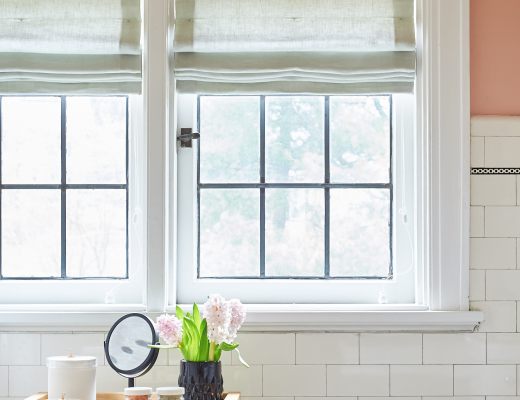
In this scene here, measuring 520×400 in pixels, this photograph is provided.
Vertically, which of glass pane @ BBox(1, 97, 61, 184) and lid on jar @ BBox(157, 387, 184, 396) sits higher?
glass pane @ BBox(1, 97, 61, 184)

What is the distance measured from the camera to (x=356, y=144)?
10.9ft

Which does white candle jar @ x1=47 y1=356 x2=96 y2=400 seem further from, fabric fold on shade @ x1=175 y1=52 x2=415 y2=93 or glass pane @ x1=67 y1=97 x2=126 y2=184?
fabric fold on shade @ x1=175 y1=52 x2=415 y2=93

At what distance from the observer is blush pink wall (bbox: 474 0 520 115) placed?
320cm

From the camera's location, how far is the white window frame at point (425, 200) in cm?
312

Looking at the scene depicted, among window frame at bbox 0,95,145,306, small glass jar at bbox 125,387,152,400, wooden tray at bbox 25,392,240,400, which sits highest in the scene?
window frame at bbox 0,95,145,306

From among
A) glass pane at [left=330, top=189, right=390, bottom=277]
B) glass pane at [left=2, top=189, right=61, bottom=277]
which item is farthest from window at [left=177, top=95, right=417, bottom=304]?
glass pane at [left=2, top=189, right=61, bottom=277]

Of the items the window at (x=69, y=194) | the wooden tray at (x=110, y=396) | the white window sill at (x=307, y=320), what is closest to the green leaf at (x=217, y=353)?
the wooden tray at (x=110, y=396)

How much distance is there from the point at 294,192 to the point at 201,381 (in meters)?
0.82

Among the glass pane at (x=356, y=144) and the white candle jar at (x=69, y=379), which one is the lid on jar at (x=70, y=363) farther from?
the glass pane at (x=356, y=144)

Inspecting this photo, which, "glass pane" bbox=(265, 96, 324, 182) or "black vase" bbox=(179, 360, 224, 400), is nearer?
"black vase" bbox=(179, 360, 224, 400)

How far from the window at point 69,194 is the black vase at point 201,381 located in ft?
2.03

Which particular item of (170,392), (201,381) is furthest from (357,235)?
(170,392)

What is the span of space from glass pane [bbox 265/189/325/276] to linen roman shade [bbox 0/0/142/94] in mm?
636

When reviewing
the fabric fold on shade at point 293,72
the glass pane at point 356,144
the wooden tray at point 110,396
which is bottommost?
the wooden tray at point 110,396
